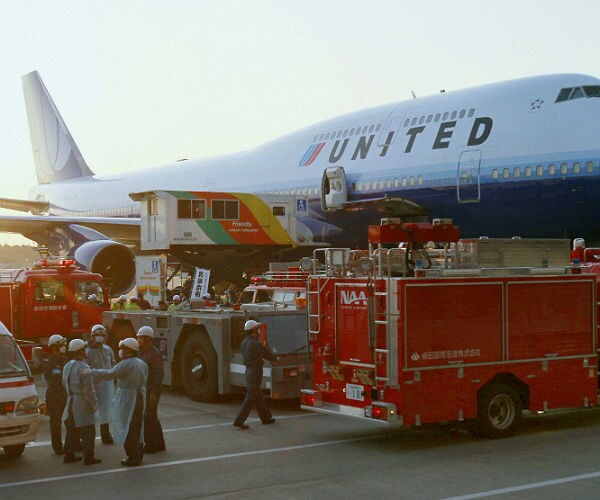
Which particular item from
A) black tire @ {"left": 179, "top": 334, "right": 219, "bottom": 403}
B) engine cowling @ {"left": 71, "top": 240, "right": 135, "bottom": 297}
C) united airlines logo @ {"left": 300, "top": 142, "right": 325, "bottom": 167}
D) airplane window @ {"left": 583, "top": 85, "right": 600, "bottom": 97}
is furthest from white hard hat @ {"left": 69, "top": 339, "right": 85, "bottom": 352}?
united airlines logo @ {"left": 300, "top": 142, "right": 325, "bottom": 167}

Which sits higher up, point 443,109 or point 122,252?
point 443,109

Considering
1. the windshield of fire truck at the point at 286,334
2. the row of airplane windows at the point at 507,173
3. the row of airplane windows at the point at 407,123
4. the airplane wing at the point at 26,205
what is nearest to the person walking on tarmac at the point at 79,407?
the windshield of fire truck at the point at 286,334

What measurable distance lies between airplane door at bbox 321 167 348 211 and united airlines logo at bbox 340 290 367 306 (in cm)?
1645

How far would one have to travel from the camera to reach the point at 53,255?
128ft

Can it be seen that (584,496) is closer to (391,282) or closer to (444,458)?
(444,458)

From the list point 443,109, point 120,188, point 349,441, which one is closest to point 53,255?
point 120,188

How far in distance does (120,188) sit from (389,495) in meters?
38.9

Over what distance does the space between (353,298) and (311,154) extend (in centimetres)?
1967

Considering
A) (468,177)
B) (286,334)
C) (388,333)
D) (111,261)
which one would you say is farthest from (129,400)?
(111,261)

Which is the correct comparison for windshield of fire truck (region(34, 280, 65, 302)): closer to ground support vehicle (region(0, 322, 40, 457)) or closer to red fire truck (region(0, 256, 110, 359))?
red fire truck (region(0, 256, 110, 359))

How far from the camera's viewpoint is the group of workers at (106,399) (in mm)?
11273

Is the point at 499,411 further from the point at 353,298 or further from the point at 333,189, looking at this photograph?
the point at 333,189

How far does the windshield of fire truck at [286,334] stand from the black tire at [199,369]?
4.45 ft

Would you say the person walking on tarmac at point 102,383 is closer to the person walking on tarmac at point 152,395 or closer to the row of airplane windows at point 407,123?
the person walking on tarmac at point 152,395
